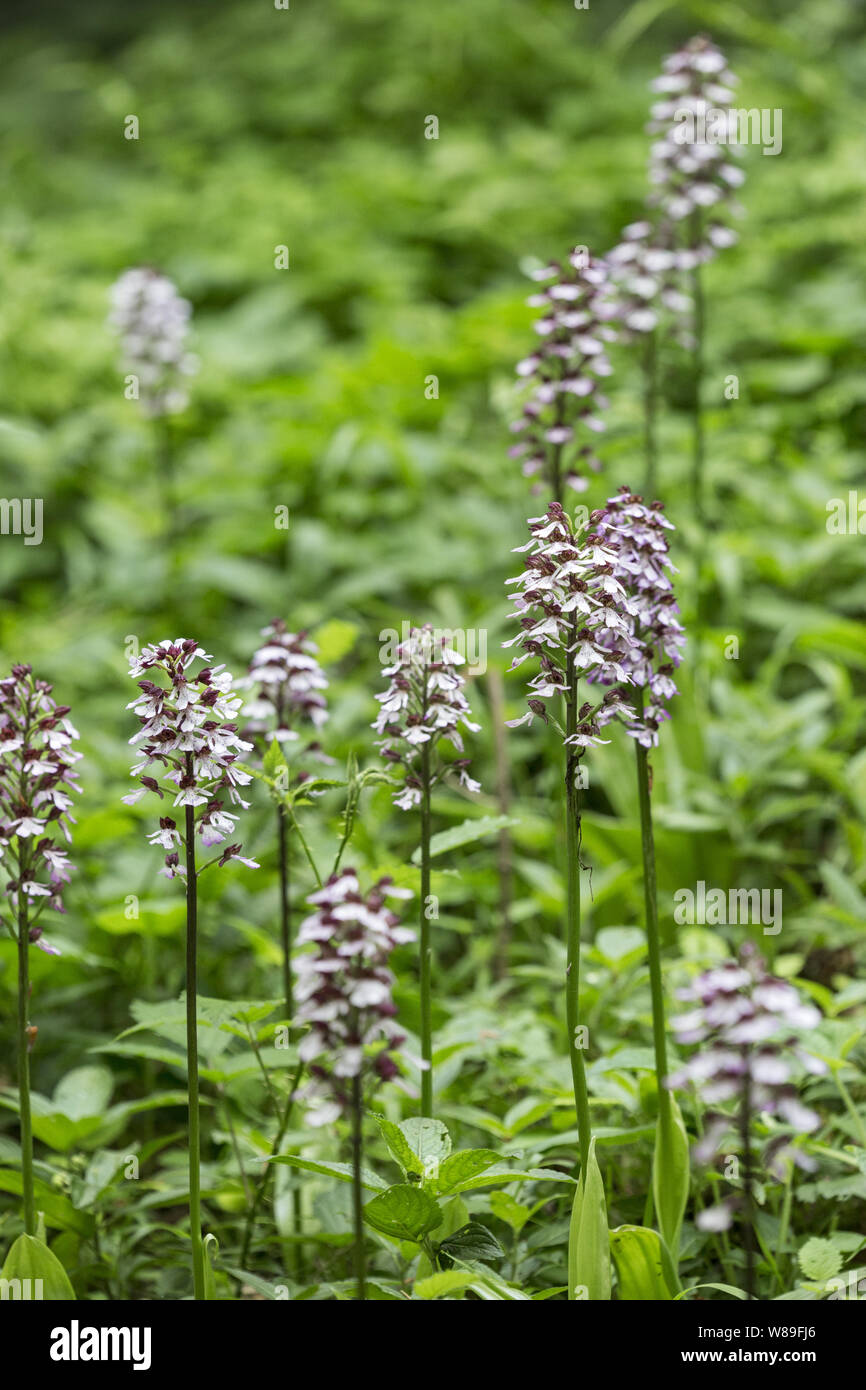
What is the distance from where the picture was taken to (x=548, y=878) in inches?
154

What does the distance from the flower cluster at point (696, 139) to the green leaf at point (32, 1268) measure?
10.6ft

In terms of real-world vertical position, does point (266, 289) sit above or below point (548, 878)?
above

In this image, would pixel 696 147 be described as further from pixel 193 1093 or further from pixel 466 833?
pixel 193 1093

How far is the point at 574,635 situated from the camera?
2.15m

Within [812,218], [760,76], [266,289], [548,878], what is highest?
[760,76]

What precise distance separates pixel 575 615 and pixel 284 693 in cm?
82

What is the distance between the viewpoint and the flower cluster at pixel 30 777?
2.22m

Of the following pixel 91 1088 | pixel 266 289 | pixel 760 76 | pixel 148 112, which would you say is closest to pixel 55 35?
pixel 148 112

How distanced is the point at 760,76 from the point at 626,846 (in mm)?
6876

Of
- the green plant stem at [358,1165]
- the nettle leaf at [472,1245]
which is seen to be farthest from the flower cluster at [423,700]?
the nettle leaf at [472,1245]

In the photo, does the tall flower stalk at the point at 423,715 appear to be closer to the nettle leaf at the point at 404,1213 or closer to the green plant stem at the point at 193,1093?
the nettle leaf at the point at 404,1213

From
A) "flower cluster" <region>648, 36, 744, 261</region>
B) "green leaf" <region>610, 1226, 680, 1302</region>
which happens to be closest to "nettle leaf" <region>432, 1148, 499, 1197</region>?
"green leaf" <region>610, 1226, 680, 1302</region>

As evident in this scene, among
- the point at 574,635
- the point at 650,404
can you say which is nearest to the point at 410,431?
the point at 650,404

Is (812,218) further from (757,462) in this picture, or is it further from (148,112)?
(148,112)
